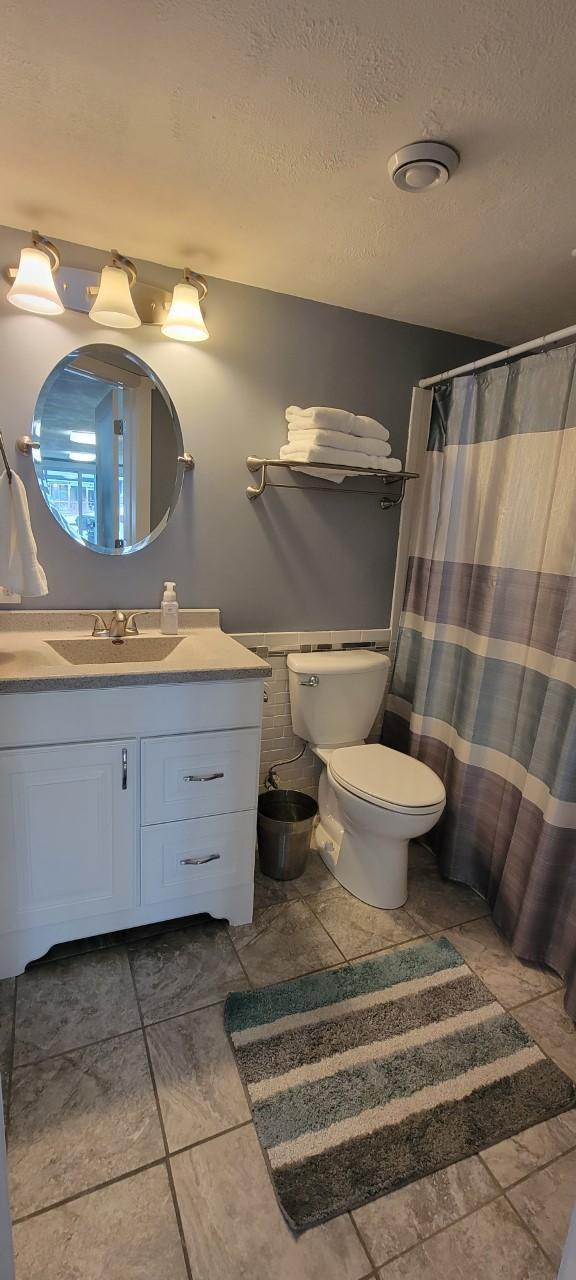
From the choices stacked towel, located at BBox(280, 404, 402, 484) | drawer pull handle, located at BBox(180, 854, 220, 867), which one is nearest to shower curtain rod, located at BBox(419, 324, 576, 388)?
stacked towel, located at BBox(280, 404, 402, 484)

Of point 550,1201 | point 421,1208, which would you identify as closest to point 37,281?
point 421,1208

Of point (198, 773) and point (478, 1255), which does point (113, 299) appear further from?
point (478, 1255)

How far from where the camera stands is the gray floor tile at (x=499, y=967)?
155cm

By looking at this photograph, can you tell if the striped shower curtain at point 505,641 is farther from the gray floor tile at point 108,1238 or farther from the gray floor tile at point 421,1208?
the gray floor tile at point 108,1238

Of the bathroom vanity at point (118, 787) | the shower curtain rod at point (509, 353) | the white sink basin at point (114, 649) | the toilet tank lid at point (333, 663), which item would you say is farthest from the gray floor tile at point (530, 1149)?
the shower curtain rod at point (509, 353)

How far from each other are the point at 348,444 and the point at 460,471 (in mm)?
427

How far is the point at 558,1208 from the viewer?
1068 millimetres

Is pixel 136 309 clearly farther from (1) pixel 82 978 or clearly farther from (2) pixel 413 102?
(1) pixel 82 978

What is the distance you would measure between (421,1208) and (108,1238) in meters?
0.59

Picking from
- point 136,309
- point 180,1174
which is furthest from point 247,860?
point 136,309

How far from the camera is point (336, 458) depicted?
1.83 m

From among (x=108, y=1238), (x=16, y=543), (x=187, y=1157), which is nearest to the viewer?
(x=108, y=1238)

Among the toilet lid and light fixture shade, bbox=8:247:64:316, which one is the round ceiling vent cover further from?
the toilet lid

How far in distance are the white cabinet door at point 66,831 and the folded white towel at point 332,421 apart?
118cm
